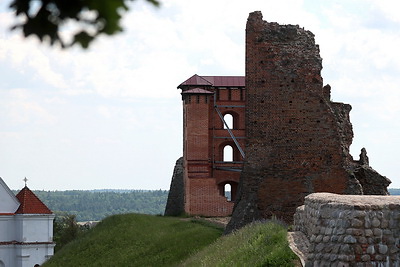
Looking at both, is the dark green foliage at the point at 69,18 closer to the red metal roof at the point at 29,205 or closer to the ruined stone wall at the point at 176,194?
the ruined stone wall at the point at 176,194

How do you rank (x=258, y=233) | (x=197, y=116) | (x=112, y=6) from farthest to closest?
(x=197, y=116) < (x=258, y=233) < (x=112, y=6)

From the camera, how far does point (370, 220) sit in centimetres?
895

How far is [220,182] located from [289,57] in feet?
38.8

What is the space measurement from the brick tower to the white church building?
835 cm

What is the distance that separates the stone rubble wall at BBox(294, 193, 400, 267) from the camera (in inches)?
351

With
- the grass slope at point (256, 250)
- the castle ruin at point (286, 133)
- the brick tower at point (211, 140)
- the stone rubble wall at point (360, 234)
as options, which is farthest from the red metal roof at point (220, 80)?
the stone rubble wall at point (360, 234)

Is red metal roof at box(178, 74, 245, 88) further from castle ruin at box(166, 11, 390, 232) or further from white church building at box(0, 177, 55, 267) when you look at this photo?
castle ruin at box(166, 11, 390, 232)

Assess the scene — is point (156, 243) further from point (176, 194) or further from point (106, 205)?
point (106, 205)

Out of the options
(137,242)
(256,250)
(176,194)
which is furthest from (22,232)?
(256,250)

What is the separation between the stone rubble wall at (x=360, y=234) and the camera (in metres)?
8.91

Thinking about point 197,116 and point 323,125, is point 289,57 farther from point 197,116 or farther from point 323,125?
point 197,116

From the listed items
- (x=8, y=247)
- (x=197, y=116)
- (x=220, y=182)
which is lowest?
(x=8, y=247)

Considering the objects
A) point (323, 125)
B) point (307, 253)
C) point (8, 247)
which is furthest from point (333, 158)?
point (8, 247)

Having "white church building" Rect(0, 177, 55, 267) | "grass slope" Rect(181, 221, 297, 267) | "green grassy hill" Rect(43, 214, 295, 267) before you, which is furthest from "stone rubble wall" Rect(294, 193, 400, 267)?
"white church building" Rect(0, 177, 55, 267)
